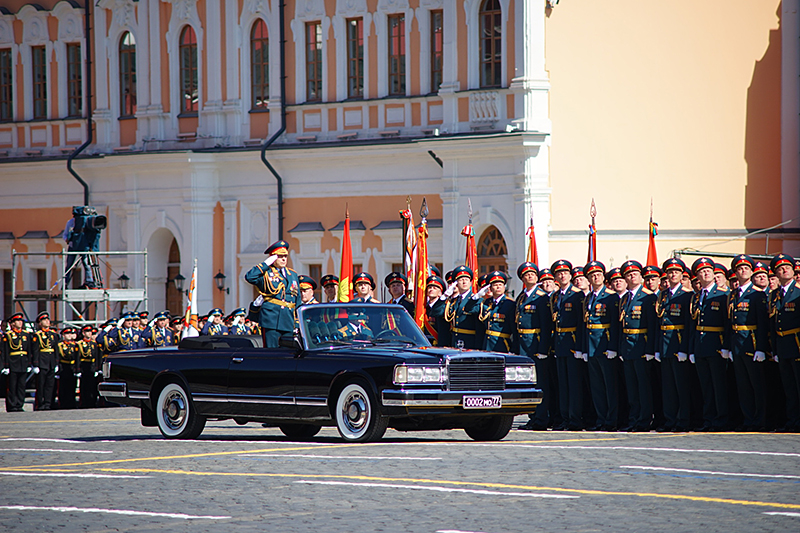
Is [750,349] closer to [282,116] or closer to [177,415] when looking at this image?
[177,415]

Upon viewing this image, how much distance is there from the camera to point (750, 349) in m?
16.0

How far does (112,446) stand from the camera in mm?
15367

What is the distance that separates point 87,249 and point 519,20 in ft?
32.8

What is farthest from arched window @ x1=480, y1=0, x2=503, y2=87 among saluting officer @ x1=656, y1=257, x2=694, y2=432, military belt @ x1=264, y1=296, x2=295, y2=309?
saluting officer @ x1=656, y1=257, x2=694, y2=432

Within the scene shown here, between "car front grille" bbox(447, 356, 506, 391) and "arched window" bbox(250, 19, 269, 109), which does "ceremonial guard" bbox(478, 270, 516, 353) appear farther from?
"arched window" bbox(250, 19, 269, 109)

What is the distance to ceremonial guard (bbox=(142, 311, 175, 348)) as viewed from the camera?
28344 mm

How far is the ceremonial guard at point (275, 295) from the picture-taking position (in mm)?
17547

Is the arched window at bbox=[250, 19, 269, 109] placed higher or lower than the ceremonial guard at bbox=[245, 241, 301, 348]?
higher

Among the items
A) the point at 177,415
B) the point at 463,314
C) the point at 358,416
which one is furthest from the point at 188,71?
the point at 358,416

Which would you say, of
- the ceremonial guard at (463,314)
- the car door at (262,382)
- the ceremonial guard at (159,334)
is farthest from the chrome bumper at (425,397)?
the ceremonial guard at (159,334)

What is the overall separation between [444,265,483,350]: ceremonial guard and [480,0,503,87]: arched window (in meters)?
14.1

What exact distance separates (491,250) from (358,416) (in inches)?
705

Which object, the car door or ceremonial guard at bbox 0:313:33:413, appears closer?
the car door

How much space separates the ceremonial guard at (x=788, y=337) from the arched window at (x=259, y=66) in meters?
21.7
